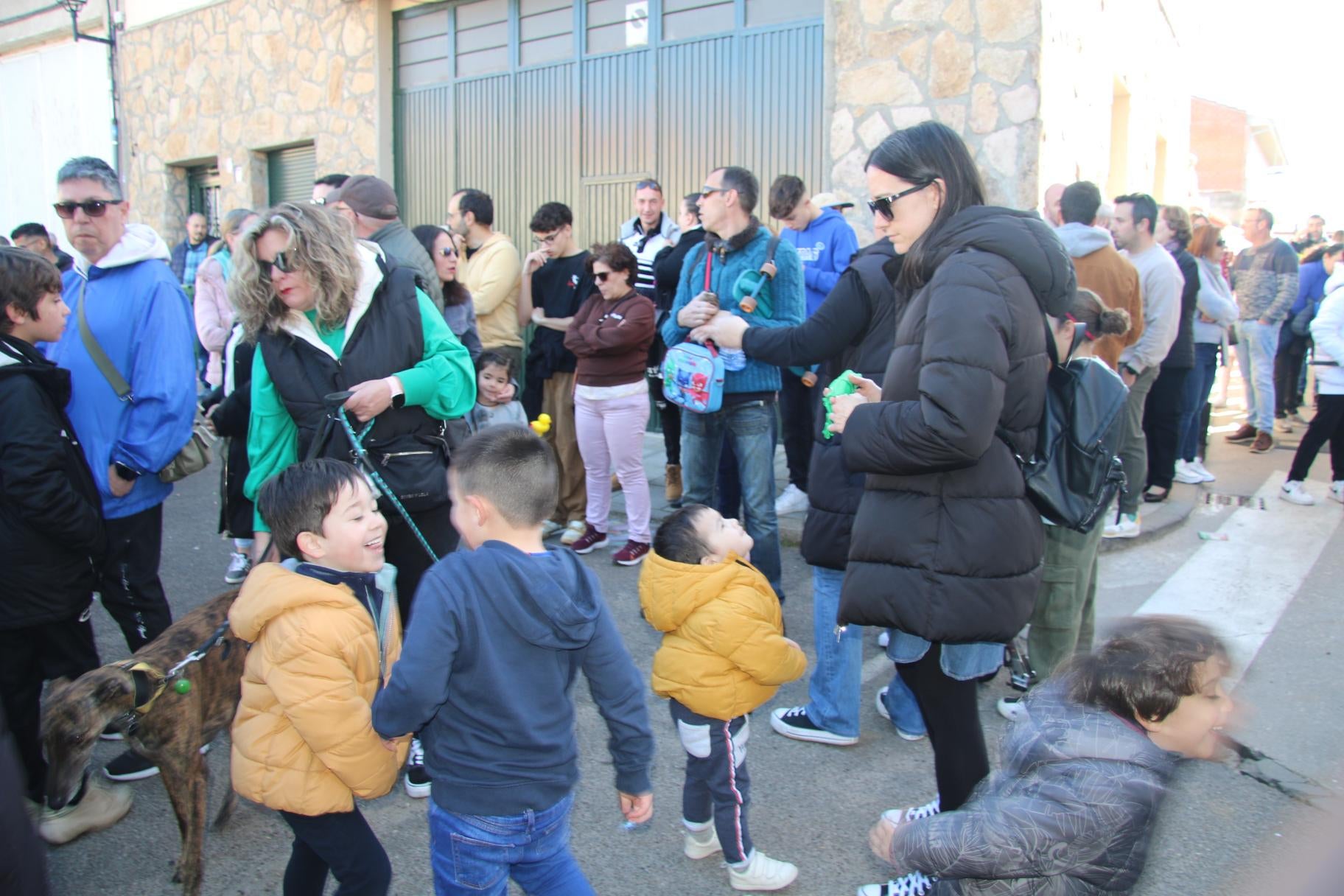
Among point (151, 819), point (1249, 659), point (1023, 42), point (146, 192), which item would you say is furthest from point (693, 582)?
point (146, 192)

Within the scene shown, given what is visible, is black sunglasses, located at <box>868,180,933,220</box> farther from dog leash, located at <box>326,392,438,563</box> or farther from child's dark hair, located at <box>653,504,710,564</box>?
dog leash, located at <box>326,392,438,563</box>

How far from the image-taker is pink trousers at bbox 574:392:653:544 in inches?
215

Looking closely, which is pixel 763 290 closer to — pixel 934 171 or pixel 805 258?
pixel 805 258

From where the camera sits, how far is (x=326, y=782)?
7.27ft

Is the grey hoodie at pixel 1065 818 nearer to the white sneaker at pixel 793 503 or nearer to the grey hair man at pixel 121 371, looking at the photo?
the grey hair man at pixel 121 371

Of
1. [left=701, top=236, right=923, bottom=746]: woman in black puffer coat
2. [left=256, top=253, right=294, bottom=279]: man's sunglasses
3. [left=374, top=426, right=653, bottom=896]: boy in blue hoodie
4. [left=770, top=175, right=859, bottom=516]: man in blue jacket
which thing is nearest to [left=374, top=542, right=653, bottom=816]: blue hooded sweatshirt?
[left=374, top=426, right=653, bottom=896]: boy in blue hoodie

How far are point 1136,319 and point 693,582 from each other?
13.4 feet

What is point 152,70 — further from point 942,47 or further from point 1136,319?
point 1136,319

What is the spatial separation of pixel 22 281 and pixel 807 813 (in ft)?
9.57

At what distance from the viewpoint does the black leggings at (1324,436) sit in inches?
263

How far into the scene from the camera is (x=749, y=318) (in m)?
4.61

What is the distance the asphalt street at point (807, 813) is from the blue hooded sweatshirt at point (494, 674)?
89cm

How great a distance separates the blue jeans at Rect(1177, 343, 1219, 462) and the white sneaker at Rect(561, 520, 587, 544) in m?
4.72

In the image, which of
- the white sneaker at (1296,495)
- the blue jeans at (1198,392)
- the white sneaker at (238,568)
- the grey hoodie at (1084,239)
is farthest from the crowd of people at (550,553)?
the blue jeans at (1198,392)
